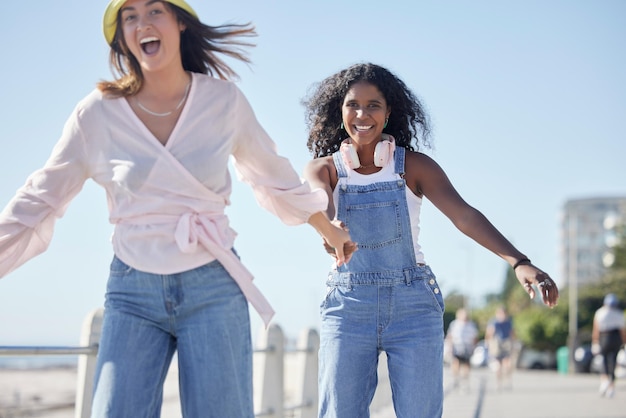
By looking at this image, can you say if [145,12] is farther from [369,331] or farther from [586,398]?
[586,398]

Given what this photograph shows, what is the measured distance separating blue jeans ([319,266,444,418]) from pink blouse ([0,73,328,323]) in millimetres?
1234

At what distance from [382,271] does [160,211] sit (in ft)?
5.39

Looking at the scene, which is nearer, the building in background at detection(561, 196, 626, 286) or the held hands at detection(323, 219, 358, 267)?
the held hands at detection(323, 219, 358, 267)

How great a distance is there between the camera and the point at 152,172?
11.2 feet

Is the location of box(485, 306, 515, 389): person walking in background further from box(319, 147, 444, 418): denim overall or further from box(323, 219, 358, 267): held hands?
box(323, 219, 358, 267): held hands

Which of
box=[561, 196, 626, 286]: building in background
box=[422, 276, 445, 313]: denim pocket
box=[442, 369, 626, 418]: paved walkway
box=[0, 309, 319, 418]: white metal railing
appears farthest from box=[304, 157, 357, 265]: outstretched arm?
box=[561, 196, 626, 286]: building in background

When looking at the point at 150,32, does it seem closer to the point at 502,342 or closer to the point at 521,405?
the point at 521,405

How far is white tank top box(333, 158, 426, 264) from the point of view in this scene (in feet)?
16.2

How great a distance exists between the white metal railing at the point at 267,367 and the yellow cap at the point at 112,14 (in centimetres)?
195

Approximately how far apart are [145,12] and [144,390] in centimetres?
128

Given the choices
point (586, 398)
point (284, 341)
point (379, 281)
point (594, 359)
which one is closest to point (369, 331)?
point (379, 281)

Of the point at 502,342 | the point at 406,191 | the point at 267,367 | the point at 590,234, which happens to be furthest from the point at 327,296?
the point at 590,234

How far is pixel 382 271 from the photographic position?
4820 mm

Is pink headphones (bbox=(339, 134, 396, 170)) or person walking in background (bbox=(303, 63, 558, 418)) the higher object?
pink headphones (bbox=(339, 134, 396, 170))
